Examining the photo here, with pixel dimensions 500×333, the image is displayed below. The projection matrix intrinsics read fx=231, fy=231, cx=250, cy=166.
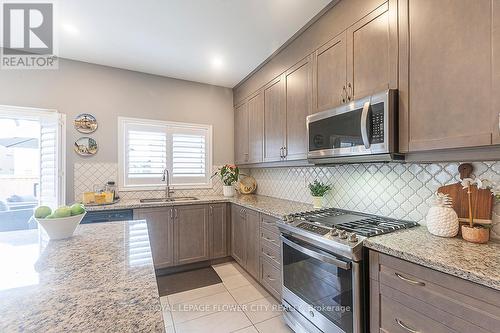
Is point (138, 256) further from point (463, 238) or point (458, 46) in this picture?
point (458, 46)

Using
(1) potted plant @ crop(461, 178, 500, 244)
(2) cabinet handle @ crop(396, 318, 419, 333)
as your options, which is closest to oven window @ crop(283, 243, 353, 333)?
(2) cabinet handle @ crop(396, 318, 419, 333)

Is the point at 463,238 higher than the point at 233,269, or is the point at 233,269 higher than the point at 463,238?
the point at 463,238

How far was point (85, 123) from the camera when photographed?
9.93ft

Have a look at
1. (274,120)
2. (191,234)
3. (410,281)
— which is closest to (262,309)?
(191,234)

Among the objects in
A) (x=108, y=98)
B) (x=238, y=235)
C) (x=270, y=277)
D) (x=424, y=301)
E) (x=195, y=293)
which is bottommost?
(x=195, y=293)

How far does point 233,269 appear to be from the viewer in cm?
305

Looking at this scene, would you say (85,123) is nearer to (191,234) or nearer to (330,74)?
(191,234)

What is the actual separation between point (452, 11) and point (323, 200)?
1735 millimetres

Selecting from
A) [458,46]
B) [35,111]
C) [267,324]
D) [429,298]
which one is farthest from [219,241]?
[458,46]

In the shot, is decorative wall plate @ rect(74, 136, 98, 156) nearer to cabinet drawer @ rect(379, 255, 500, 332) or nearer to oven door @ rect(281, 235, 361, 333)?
oven door @ rect(281, 235, 361, 333)

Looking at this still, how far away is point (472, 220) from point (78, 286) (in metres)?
1.91

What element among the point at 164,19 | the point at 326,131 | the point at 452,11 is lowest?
the point at 326,131

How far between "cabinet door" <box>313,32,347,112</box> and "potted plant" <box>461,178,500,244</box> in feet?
3.09

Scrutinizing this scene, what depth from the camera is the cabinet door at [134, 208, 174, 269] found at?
2795mm
